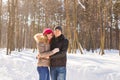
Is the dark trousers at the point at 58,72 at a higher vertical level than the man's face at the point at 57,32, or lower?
lower

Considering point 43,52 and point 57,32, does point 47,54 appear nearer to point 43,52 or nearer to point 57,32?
point 43,52

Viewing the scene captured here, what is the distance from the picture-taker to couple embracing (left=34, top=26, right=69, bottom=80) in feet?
19.0

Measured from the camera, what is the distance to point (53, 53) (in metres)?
5.78

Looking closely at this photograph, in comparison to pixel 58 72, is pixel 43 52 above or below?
above

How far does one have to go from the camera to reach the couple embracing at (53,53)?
19.0 feet

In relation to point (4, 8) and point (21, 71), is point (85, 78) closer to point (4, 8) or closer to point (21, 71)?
point (21, 71)

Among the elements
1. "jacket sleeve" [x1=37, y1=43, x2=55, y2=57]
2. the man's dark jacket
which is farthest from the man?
"jacket sleeve" [x1=37, y1=43, x2=55, y2=57]

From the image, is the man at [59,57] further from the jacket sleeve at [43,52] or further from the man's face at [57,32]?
the jacket sleeve at [43,52]

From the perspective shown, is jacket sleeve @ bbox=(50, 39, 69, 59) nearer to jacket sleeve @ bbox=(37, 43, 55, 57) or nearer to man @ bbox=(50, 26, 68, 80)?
man @ bbox=(50, 26, 68, 80)

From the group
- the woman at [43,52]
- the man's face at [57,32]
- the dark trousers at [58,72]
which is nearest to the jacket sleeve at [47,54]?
the woman at [43,52]

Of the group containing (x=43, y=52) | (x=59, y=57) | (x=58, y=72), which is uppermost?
(x=43, y=52)

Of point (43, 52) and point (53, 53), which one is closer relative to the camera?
point (53, 53)

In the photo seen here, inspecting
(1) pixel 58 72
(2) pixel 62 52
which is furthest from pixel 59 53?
(1) pixel 58 72

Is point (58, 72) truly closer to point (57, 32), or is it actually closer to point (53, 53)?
point (53, 53)
